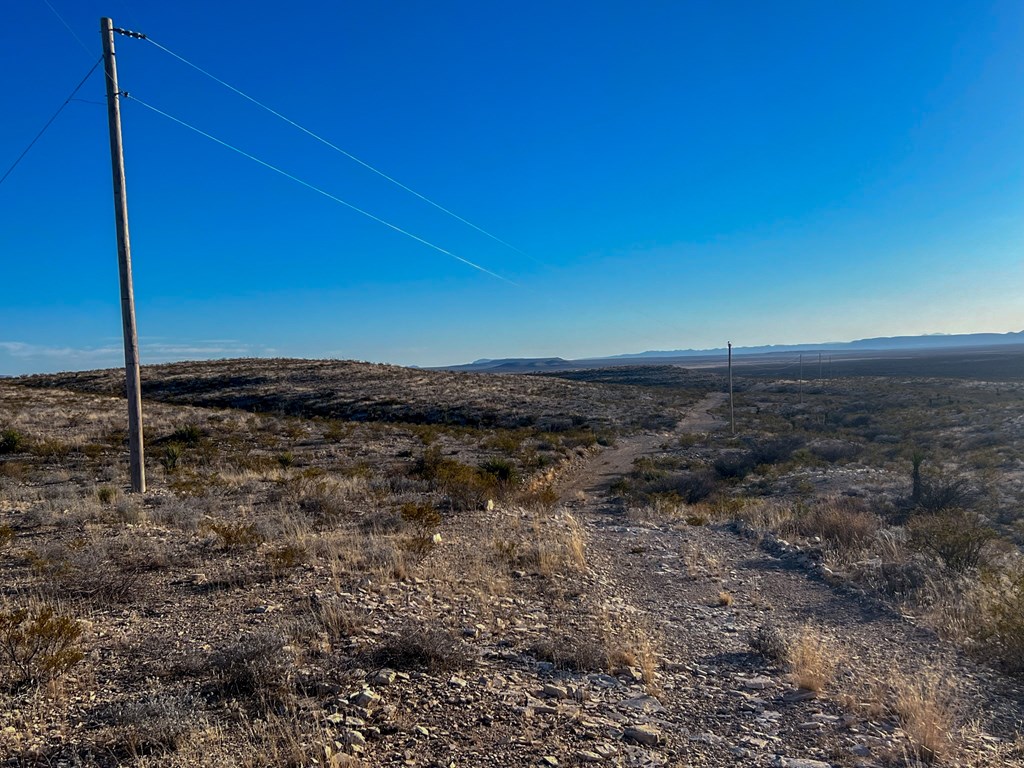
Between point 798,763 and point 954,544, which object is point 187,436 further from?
point 798,763

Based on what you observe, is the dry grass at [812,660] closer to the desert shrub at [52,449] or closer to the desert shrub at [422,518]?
the desert shrub at [422,518]

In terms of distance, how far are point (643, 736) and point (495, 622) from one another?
2625 millimetres

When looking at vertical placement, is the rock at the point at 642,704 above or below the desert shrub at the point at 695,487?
above

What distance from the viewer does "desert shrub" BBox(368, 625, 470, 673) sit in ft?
18.0

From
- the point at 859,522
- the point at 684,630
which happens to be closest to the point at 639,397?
the point at 859,522

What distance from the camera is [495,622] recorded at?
22.5ft

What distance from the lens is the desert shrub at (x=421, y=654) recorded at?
216 inches

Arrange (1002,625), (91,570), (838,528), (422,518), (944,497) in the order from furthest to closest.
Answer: (944,497) < (838,528) < (422,518) < (91,570) < (1002,625)

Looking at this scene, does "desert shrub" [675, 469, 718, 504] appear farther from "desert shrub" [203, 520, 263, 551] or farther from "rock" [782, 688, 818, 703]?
"rock" [782, 688, 818, 703]

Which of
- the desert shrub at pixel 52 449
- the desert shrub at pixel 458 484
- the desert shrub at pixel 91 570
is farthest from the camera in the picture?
the desert shrub at pixel 52 449

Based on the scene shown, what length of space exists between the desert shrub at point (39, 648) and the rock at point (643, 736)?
14.7 feet

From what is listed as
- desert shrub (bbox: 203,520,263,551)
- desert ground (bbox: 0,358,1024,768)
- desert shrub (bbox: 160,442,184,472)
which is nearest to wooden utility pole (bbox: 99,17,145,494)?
desert ground (bbox: 0,358,1024,768)

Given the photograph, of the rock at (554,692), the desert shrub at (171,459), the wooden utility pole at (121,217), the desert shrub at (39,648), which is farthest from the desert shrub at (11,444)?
the rock at (554,692)

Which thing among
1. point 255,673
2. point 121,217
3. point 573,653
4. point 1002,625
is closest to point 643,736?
point 573,653
